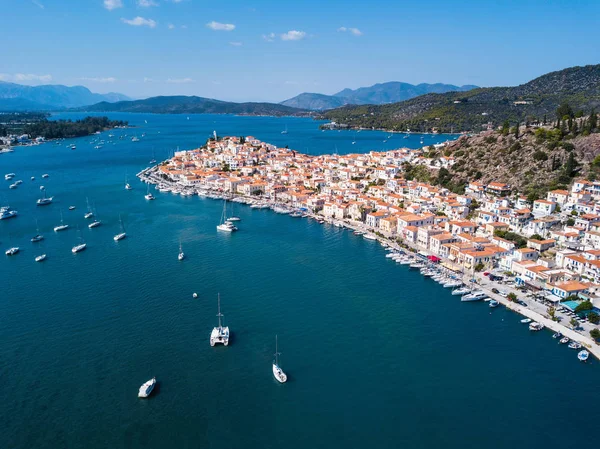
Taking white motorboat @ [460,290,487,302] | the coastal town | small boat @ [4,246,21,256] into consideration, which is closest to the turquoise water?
white motorboat @ [460,290,487,302]

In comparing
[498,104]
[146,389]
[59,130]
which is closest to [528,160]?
[146,389]

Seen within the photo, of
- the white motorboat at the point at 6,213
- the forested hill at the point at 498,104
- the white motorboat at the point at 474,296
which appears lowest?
the white motorboat at the point at 474,296

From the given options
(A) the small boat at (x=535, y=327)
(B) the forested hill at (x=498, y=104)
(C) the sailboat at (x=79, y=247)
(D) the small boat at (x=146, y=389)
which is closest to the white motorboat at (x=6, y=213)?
(C) the sailboat at (x=79, y=247)

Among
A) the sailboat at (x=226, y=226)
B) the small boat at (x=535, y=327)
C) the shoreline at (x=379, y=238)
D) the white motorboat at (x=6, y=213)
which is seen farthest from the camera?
the white motorboat at (x=6, y=213)

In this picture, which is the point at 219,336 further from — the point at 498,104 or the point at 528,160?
the point at 498,104

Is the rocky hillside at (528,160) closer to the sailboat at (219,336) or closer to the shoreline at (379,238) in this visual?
the shoreline at (379,238)

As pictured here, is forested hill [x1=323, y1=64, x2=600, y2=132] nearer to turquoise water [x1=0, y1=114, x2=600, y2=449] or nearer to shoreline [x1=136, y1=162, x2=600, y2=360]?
shoreline [x1=136, y1=162, x2=600, y2=360]
